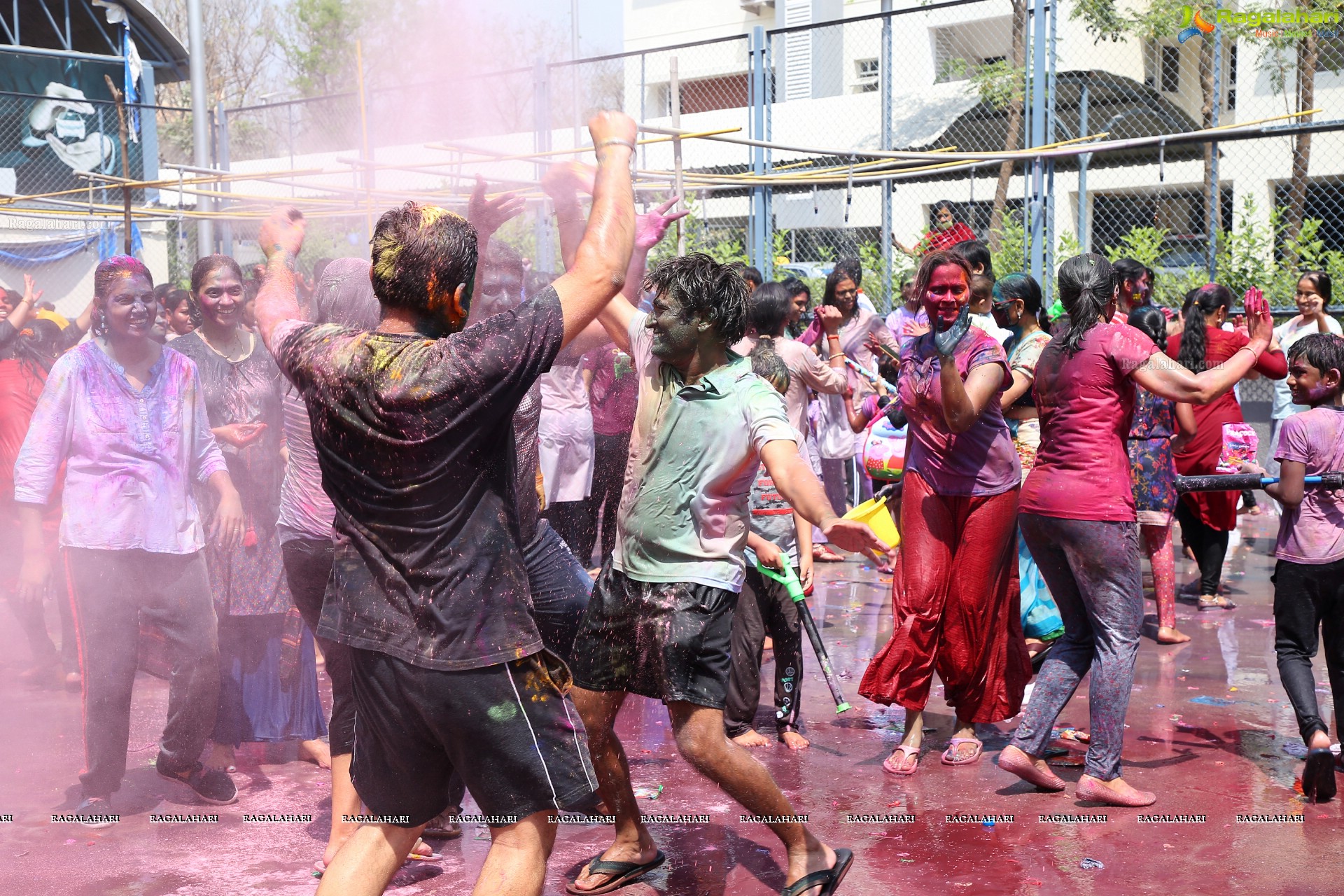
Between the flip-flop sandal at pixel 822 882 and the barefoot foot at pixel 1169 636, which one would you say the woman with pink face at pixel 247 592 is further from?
the barefoot foot at pixel 1169 636

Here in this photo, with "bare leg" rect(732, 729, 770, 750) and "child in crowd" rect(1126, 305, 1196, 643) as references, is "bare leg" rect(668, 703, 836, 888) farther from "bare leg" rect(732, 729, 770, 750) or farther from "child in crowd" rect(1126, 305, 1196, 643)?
"child in crowd" rect(1126, 305, 1196, 643)

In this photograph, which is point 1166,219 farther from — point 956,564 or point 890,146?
point 956,564

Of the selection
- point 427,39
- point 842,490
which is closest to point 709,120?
point 842,490

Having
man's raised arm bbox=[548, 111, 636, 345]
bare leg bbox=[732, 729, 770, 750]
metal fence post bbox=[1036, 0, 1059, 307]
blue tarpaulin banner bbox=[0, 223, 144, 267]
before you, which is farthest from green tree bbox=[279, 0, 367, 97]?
blue tarpaulin banner bbox=[0, 223, 144, 267]

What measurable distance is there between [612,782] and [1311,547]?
9.30 ft

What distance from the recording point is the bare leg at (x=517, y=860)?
2.63 m

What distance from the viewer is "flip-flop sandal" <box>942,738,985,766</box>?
4992mm

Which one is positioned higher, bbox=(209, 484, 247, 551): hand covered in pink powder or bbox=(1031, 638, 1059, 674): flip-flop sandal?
bbox=(209, 484, 247, 551): hand covered in pink powder

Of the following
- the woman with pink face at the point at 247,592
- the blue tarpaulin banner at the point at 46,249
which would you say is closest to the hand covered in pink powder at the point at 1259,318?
the woman with pink face at the point at 247,592

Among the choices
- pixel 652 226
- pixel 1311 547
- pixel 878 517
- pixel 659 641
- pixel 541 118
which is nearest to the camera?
pixel 659 641

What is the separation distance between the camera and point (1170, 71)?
1722 centimetres

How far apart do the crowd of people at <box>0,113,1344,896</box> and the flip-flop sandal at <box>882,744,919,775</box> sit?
22 millimetres

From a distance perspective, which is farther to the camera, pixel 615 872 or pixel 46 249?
pixel 46 249

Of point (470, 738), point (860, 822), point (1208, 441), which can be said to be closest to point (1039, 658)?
point (860, 822)
